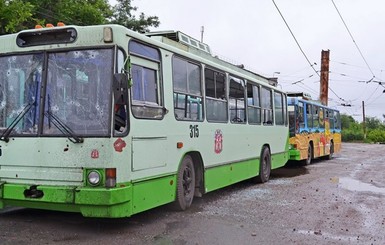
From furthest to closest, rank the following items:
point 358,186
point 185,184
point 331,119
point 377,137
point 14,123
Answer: point 377,137
point 331,119
point 358,186
point 185,184
point 14,123

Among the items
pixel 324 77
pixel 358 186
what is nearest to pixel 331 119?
pixel 324 77

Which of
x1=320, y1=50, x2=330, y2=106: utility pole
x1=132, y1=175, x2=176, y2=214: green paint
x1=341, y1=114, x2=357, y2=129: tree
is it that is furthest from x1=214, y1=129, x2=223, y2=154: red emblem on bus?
x1=341, y1=114, x2=357, y2=129: tree

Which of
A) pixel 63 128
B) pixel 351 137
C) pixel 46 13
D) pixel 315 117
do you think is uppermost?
pixel 46 13

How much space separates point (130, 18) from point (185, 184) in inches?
690

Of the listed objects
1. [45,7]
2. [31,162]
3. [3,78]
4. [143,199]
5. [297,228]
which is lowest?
[297,228]

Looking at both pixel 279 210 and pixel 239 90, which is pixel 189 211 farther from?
pixel 239 90

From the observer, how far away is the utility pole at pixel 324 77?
31.8 meters

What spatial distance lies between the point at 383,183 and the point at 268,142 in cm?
346

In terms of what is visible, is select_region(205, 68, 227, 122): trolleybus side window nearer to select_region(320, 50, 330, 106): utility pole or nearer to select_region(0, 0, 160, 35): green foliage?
select_region(0, 0, 160, 35): green foliage

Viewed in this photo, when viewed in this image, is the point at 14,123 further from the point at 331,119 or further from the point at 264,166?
the point at 331,119

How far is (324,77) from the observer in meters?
32.4

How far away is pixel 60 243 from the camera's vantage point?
18.5 ft

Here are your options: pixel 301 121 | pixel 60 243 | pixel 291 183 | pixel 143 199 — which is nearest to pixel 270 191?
pixel 291 183

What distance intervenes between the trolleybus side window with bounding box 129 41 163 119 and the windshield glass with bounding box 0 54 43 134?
131 centimetres
